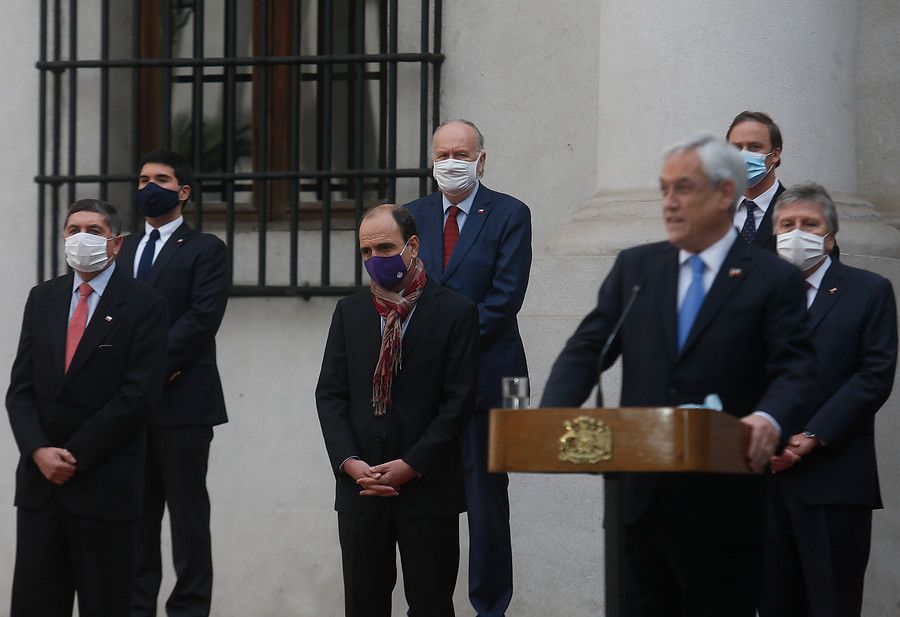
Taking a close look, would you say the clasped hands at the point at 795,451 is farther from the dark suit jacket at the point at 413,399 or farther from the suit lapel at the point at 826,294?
the dark suit jacket at the point at 413,399

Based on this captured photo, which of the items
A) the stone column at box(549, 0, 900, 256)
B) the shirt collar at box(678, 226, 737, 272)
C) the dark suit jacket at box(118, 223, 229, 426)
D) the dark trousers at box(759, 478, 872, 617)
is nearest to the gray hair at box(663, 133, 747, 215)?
the shirt collar at box(678, 226, 737, 272)

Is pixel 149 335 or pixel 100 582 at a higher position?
pixel 149 335

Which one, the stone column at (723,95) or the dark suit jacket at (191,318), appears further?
the stone column at (723,95)

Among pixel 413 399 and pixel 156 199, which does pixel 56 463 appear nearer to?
pixel 413 399

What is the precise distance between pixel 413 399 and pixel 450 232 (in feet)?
3.52

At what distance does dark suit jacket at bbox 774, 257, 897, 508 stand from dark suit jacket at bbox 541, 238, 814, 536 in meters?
1.28

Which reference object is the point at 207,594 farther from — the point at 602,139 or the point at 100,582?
the point at 602,139

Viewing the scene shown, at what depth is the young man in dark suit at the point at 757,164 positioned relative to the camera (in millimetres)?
5910

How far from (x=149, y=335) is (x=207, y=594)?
127 centimetres

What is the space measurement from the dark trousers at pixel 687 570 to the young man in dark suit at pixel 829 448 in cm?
131

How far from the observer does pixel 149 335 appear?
592 cm

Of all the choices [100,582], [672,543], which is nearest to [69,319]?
[100,582]

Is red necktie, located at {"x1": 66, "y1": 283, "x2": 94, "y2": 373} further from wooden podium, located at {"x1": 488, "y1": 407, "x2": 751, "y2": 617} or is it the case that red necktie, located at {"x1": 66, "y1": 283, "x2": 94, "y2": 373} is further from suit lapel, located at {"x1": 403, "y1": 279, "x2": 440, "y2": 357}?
wooden podium, located at {"x1": 488, "y1": 407, "x2": 751, "y2": 617}

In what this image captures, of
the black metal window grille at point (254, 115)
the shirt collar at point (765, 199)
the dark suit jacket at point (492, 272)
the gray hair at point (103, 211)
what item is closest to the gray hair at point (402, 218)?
the dark suit jacket at point (492, 272)
